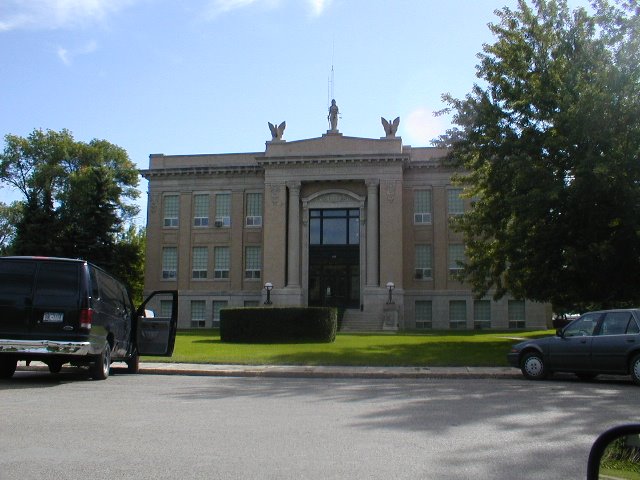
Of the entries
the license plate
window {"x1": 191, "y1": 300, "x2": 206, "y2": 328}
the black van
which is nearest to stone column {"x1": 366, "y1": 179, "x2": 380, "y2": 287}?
window {"x1": 191, "y1": 300, "x2": 206, "y2": 328}

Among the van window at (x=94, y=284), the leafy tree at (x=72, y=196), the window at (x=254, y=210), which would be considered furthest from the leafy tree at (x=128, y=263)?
the van window at (x=94, y=284)

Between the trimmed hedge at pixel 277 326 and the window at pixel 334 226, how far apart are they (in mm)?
19329

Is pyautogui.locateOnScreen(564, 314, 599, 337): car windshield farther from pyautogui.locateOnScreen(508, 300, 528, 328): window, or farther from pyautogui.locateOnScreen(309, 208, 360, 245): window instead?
pyautogui.locateOnScreen(309, 208, 360, 245): window

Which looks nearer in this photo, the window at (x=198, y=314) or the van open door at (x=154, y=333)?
the van open door at (x=154, y=333)

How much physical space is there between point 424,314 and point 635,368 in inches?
1310

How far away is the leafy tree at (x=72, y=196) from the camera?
49.3 metres

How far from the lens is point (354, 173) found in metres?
46.8

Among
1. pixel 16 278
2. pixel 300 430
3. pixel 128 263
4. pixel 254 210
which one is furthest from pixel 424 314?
pixel 300 430

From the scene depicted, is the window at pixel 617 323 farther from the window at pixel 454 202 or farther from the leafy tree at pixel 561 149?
the window at pixel 454 202

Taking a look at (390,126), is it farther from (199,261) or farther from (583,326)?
(583,326)

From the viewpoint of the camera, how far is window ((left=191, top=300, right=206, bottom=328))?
4962 centimetres

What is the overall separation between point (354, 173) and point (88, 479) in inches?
1644

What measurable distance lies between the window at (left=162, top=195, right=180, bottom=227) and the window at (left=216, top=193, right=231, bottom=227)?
3211 millimetres

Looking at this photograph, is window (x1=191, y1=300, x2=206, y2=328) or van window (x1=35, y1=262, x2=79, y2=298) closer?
van window (x1=35, y1=262, x2=79, y2=298)
